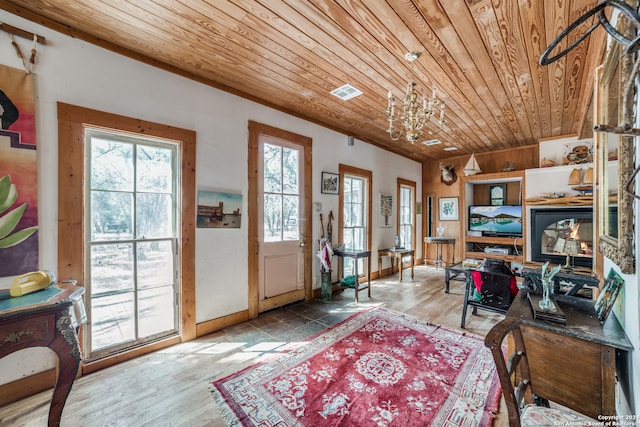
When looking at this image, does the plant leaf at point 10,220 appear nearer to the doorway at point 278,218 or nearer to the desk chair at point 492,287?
the doorway at point 278,218

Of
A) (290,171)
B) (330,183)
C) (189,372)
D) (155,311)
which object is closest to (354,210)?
(330,183)

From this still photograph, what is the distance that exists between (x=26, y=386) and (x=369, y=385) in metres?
2.52

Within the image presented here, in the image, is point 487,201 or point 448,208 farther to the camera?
point 448,208

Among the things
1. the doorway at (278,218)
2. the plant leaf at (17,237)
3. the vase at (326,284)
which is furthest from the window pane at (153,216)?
the vase at (326,284)

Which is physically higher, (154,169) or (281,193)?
(154,169)

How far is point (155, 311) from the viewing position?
257 cm

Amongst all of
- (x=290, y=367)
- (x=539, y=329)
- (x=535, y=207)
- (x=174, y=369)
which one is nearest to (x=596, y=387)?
(x=539, y=329)

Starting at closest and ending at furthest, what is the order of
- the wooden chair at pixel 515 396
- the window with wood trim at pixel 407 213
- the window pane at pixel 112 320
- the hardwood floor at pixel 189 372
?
1. the wooden chair at pixel 515 396
2. the hardwood floor at pixel 189 372
3. the window pane at pixel 112 320
4. the window with wood trim at pixel 407 213

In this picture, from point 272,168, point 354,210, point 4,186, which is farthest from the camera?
point 354,210

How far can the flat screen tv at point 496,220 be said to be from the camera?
5410 mm

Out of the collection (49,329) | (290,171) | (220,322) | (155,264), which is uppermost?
(290,171)

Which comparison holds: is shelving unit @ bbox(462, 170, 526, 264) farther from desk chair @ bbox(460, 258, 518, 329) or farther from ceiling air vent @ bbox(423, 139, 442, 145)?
desk chair @ bbox(460, 258, 518, 329)

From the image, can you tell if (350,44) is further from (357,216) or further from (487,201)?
(487,201)

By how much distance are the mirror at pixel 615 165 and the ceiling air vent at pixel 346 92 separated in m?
2.04
